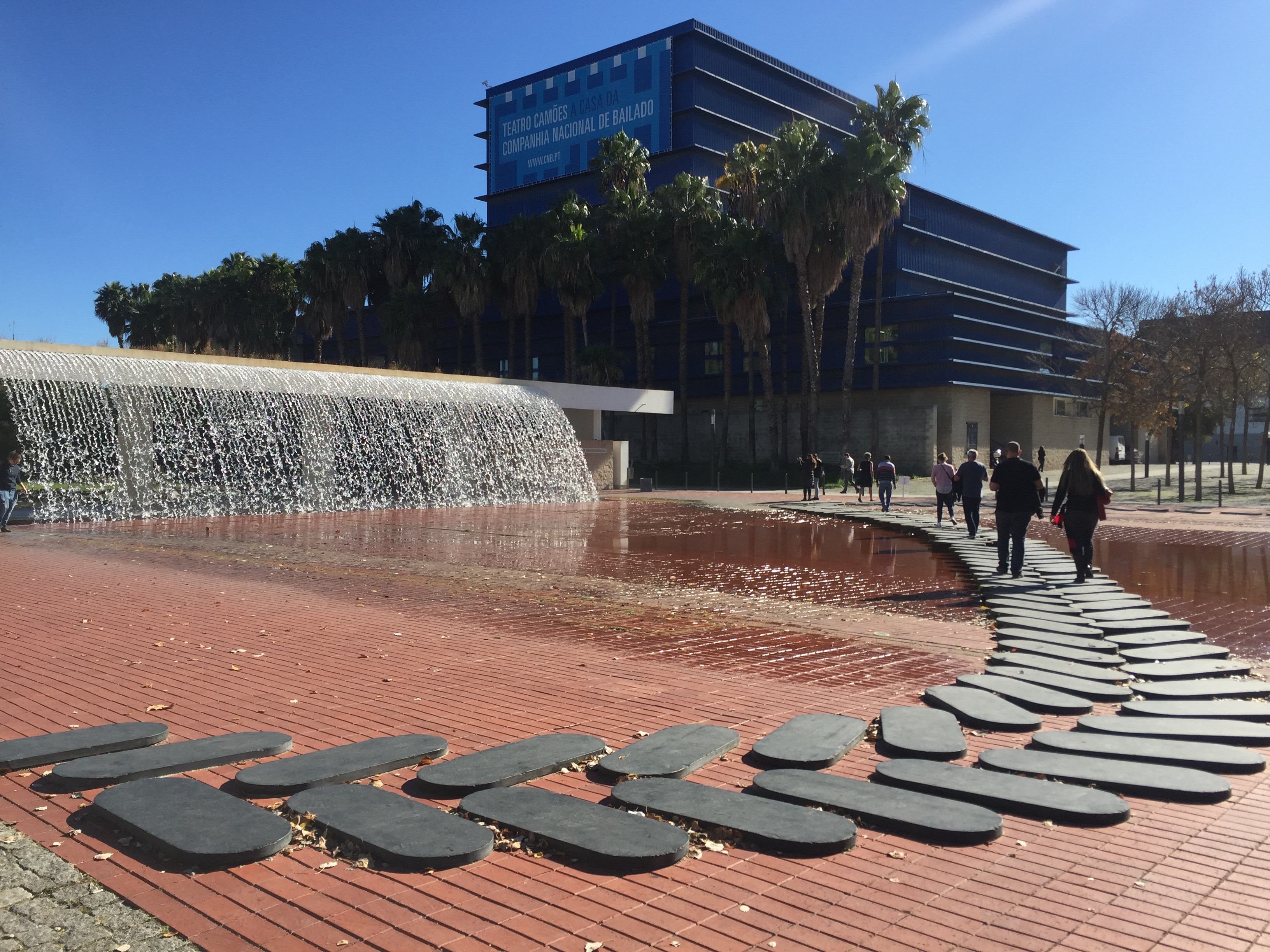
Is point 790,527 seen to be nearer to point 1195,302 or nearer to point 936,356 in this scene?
point 1195,302

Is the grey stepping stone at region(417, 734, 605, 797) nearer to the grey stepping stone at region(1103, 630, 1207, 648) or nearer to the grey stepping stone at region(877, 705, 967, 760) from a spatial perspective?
the grey stepping stone at region(877, 705, 967, 760)

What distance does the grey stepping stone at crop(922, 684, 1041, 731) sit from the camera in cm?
535

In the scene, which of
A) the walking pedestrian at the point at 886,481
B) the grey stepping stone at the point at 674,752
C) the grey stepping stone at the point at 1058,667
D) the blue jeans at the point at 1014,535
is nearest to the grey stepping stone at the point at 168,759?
the grey stepping stone at the point at 674,752

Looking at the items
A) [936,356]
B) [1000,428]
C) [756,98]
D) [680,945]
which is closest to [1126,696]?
[680,945]

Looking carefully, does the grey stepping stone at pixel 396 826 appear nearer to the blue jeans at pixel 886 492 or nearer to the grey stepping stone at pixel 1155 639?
the grey stepping stone at pixel 1155 639

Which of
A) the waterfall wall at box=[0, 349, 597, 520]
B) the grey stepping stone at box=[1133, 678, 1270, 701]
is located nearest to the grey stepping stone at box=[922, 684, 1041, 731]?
the grey stepping stone at box=[1133, 678, 1270, 701]

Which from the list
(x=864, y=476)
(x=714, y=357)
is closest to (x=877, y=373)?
(x=714, y=357)

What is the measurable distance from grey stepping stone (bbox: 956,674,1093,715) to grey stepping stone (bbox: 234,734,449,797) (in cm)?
335

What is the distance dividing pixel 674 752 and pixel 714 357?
51.9 metres

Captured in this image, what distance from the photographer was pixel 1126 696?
20.0 feet

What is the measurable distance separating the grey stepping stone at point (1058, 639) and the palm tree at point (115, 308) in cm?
7750

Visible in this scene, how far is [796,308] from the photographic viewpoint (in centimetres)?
5209

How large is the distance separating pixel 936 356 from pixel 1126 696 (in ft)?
147

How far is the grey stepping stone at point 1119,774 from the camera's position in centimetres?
425
